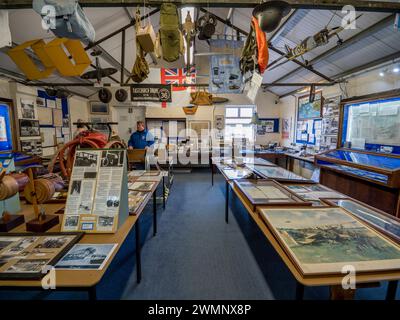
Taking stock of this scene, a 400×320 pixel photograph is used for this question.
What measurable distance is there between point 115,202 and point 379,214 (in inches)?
85.1

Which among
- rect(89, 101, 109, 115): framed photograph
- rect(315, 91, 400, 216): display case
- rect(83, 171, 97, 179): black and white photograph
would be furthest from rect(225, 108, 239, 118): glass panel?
rect(83, 171, 97, 179): black and white photograph

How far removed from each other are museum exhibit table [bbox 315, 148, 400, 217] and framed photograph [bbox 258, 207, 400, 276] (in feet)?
5.19

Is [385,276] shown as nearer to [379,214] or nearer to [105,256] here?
[379,214]

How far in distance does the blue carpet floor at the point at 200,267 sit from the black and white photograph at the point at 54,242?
980 millimetres

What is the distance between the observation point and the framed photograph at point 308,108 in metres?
5.86

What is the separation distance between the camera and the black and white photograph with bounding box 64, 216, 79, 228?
4.80 feet

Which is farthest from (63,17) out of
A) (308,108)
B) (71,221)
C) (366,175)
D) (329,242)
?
(308,108)

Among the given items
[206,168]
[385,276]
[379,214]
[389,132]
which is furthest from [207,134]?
[385,276]

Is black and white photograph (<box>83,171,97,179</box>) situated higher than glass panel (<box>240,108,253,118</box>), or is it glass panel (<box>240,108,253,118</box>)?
glass panel (<box>240,108,253,118</box>)

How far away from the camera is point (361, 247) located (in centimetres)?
120

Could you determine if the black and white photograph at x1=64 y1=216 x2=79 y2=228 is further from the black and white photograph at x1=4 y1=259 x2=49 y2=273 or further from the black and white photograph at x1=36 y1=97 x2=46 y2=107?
the black and white photograph at x1=36 y1=97 x2=46 y2=107

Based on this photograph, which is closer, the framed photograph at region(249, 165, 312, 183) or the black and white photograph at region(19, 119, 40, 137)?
the framed photograph at region(249, 165, 312, 183)

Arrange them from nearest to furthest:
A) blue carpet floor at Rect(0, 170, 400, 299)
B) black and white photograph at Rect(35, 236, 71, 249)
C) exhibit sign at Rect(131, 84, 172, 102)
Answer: black and white photograph at Rect(35, 236, 71, 249) → blue carpet floor at Rect(0, 170, 400, 299) → exhibit sign at Rect(131, 84, 172, 102)
